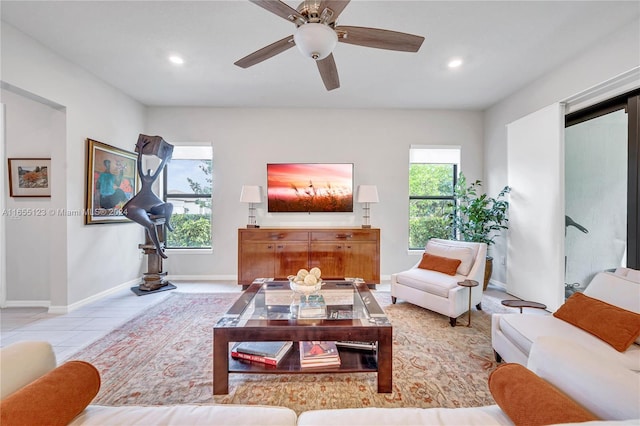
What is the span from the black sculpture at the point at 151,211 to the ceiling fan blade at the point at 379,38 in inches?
121

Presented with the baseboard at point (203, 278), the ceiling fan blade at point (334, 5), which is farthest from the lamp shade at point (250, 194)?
the ceiling fan blade at point (334, 5)

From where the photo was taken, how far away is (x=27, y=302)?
10.8 feet

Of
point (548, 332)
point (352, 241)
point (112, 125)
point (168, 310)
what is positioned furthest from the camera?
point (352, 241)

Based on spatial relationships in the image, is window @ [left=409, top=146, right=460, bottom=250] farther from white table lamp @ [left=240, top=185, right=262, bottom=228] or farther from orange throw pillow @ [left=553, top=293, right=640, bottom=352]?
orange throw pillow @ [left=553, top=293, right=640, bottom=352]

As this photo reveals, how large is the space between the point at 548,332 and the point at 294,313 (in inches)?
63.0

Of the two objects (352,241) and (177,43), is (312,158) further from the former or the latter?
(177,43)

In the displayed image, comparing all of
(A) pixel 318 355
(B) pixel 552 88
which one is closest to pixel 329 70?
(A) pixel 318 355

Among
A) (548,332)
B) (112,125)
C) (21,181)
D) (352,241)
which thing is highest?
(112,125)

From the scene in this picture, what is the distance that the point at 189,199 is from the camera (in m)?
4.58

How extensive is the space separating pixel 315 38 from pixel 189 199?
3.73m

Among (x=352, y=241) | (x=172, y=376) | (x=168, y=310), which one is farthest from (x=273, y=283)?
(x=352, y=241)

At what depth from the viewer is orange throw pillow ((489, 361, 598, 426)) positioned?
82cm

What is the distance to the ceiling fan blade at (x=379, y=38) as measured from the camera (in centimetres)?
174

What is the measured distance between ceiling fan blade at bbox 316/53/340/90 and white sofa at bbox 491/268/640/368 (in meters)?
2.22
